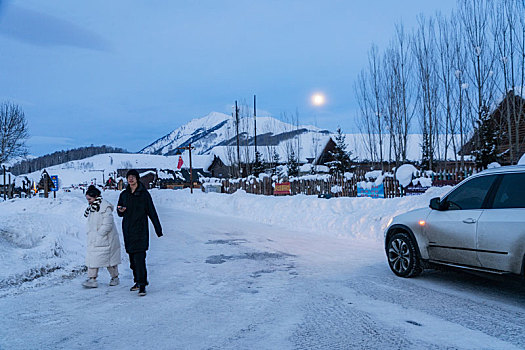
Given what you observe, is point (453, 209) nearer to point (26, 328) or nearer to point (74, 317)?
point (74, 317)

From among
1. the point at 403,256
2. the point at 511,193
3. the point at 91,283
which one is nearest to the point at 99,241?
the point at 91,283

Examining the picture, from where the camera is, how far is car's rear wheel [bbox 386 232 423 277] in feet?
21.7

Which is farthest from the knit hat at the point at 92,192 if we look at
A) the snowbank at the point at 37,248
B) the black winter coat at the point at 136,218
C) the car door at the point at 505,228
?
the car door at the point at 505,228

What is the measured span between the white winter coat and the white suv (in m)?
4.75

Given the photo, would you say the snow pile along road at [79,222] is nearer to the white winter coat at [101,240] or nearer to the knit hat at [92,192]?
the white winter coat at [101,240]

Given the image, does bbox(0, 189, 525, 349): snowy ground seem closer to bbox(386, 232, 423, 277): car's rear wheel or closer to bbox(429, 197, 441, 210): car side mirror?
bbox(386, 232, 423, 277): car's rear wheel

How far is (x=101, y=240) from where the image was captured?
6.66 meters

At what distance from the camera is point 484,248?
17.7 feet

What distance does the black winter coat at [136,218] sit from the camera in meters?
6.27

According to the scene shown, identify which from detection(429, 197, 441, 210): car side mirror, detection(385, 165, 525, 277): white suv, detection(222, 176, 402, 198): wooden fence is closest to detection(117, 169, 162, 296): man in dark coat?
detection(385, 165, 525, 277): white suv

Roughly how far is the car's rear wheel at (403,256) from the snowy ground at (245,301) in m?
0.20

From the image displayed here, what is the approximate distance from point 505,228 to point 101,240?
5856mm

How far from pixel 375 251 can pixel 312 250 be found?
4.75 ft

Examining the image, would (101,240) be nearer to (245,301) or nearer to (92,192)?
(92,192)
